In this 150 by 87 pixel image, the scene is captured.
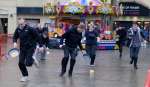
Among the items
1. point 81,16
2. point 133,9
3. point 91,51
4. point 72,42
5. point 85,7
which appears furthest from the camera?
point 133,9

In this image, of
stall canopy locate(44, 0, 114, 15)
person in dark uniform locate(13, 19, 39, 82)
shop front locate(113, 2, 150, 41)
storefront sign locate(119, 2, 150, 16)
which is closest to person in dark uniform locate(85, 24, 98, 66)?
person in dark uniform locate(13, 19, 39, 82)

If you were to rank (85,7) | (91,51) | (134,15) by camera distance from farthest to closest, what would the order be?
(134,15), (85,7), (91,51)

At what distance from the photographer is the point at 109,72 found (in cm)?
1822

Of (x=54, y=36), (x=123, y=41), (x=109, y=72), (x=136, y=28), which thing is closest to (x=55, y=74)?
(x=109, y=72)

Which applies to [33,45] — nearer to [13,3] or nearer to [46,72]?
[46,72]

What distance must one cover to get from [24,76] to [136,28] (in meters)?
6.29

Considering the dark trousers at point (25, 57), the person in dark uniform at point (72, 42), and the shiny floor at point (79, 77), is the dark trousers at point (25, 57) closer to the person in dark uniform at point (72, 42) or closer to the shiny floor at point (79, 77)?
the shiny floor at point (79, 77)

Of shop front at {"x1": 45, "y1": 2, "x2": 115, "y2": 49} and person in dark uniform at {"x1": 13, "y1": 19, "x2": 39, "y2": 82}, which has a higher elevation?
person in dark uniform at {"x1": 13, "y1": 19, "x2": 39, "y2": 82}

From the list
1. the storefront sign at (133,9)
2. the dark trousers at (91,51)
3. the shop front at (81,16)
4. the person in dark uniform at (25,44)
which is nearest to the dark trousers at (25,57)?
the person in dark uniform at (25,44)

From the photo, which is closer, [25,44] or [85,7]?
[25,44]

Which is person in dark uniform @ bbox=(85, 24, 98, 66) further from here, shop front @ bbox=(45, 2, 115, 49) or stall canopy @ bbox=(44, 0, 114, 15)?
stall canopy @ bbox=(44, 0, 114, 15)

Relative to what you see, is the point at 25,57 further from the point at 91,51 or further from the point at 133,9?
the point at 133,9

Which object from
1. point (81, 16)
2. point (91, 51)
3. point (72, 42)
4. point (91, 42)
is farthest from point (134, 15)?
point (72, 42)

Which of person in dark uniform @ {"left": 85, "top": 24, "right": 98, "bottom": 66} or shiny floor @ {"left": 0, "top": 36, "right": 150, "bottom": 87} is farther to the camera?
person in dark uniform @ {"left": 85, "top": 24, "right": 98, "bottom": 66}
